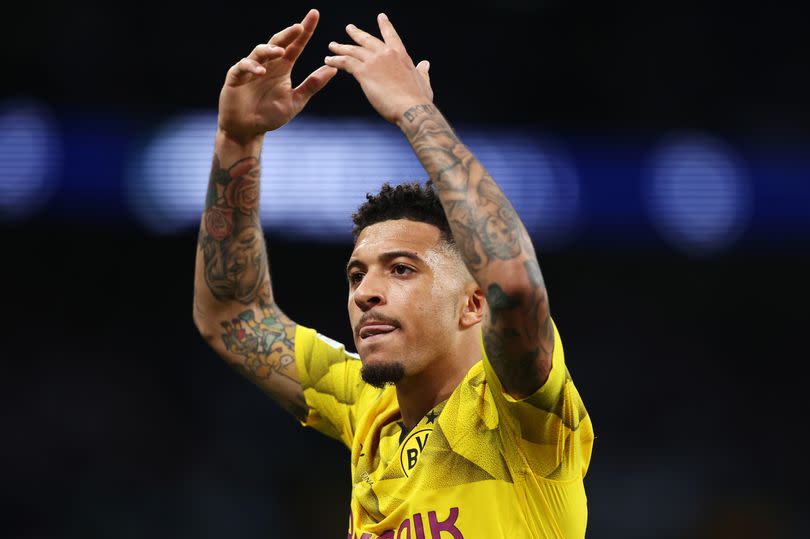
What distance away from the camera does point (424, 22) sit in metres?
9.41

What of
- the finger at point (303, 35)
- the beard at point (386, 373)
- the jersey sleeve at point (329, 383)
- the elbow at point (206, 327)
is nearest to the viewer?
the beard at point (386, 373)

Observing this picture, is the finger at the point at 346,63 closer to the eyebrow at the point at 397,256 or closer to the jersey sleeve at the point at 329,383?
the eyebrow at the point at 397,256


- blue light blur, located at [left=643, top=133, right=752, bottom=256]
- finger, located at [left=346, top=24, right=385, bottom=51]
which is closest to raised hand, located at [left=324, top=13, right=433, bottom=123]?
finger, located at [left=346, top=24, right=385, bottom=51]

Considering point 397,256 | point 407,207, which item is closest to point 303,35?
point 407,207

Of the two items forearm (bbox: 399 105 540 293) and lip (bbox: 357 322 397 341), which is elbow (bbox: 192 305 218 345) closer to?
lip (bbox: 357 322 397 341)

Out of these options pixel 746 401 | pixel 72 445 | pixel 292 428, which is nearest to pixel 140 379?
pixel 72 445

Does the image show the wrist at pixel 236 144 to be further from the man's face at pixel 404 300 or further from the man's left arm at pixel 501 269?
the man's left arm at pixel 501 269

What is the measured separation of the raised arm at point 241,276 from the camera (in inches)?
158

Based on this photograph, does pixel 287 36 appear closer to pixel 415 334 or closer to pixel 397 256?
pixel 397 256

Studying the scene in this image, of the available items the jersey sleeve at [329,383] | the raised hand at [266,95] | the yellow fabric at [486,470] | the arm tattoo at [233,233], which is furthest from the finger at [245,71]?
the yellow fabric at [486,470]

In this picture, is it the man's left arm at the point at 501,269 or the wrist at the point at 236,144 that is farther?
the wrist at the point at 236,144

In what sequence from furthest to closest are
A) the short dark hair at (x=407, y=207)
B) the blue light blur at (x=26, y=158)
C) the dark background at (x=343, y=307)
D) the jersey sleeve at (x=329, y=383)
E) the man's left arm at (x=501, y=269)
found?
1. the dark background at (x=343, y=307)
2. the blue light blur at (x=26, y=158)
3. the jersey sleeve at (x=329, y=383)
4. the short dark hair at (x=407, y=207)
5. the man's left arm at (x=501, y=269)

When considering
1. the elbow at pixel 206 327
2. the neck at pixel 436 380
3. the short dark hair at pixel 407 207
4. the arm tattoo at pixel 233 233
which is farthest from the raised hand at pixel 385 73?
the elbow at pixel 206 327

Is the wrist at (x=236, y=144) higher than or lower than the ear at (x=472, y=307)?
higher
